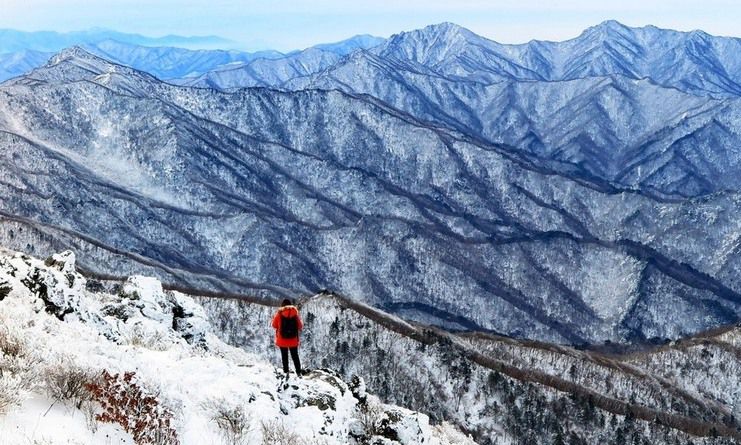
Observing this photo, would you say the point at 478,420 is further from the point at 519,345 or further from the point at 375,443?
the point at 375,443

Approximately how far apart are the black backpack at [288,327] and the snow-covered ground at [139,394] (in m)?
1.45

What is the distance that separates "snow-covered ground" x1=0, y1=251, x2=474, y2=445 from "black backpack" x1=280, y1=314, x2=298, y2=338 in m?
1.45

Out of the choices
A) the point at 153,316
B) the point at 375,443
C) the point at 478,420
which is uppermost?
the point at 375,443

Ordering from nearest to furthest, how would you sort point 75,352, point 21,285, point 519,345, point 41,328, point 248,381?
point 75,352
point 41,328
point 248,381
point 21,285
point 519,345

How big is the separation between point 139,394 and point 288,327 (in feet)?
Answer: 27.8

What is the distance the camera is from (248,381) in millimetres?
22047

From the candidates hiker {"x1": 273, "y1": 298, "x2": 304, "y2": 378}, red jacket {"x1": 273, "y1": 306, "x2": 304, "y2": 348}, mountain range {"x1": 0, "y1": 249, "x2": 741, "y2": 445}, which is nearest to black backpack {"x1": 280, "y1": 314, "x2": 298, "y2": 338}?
hiker {"x1": 273, "y1": 298, "x2": 304, "y2": 378}

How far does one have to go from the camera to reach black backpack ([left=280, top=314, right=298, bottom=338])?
960 inches

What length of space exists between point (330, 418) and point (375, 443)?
5.85 feet

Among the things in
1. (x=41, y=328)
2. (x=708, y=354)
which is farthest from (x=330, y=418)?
(x=708, y=354)

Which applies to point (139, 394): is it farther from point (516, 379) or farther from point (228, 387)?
point (516, 379)

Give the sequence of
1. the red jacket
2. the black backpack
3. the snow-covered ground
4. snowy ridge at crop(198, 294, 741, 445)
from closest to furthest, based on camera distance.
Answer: the snow-covered ground, the red jacket, the black backpack, snowy ridge at crop(198, 294, 741, 445)

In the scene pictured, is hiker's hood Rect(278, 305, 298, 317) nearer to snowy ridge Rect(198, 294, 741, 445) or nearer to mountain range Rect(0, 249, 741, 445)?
mountain range Rect(0, 249, 741, 445)

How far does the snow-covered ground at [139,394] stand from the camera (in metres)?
14.1
